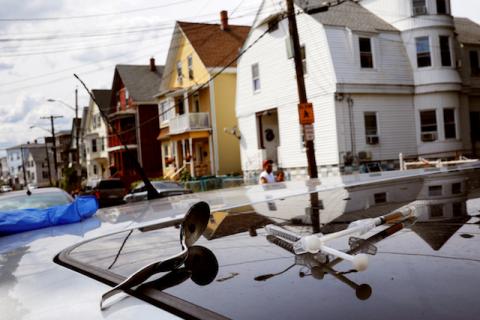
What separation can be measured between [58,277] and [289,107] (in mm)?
25578

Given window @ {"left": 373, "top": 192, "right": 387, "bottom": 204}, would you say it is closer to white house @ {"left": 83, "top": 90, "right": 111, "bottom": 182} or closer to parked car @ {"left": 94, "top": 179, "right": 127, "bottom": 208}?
parked car @ {"left": 94, "top": 179, "right": 127, "bottom": 208}

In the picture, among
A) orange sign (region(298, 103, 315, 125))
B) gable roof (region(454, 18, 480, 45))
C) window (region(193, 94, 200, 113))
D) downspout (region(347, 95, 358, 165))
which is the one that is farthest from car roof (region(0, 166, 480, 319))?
window (region(193, 94, 200, 113))

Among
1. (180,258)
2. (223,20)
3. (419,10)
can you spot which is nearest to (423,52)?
(419,10)

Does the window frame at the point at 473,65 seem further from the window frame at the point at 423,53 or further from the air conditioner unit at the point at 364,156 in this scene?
the air conditioner unit at the point at 364,156

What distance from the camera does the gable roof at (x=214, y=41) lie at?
34.7 meters

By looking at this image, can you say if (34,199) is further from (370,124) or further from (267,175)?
(370,124)

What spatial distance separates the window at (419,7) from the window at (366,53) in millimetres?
3437

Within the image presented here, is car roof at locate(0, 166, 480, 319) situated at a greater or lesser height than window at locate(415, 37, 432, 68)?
lesser

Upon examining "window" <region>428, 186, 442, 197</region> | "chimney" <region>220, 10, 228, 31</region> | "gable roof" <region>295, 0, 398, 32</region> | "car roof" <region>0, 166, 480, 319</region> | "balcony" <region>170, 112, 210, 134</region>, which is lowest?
"car roof" <region>0, 166, 480, 319</region>

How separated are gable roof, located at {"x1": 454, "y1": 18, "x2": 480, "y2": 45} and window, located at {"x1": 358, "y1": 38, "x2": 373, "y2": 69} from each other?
827 cm

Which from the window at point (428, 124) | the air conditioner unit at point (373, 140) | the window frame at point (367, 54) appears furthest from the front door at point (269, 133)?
the window at point (428, 124)

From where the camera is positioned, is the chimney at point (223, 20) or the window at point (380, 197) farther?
the chimney at point (223, 20)

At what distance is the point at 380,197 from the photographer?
287cm

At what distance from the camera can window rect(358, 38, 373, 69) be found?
24.9m
